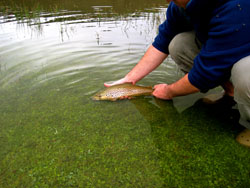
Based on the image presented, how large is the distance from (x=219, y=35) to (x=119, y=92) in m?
1.41

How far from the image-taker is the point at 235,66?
1680mm

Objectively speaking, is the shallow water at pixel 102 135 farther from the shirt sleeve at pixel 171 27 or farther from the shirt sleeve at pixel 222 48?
the shirt sleeve at pixel 171 27

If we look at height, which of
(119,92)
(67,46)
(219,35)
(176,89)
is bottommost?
(119,92)

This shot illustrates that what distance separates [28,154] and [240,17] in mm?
2065

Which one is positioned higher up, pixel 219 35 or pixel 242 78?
pixel 219 35

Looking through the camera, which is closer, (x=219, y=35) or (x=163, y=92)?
(x=219, y=35)

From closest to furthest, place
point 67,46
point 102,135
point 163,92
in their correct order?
1. point 102,135
2. point 163,92
3. point 67,46

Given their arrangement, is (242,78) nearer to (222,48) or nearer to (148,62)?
(222,48)

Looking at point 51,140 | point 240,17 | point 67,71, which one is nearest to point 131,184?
point 51,140

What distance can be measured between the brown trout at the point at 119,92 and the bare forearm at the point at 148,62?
0.19 m

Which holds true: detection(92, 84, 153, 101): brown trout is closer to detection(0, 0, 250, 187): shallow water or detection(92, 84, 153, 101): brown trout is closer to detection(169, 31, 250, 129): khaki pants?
detection(0, 0, 250, 187): shallow water

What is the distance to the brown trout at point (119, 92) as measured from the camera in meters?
2.65

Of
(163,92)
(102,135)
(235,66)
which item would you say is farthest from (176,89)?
(102,135)

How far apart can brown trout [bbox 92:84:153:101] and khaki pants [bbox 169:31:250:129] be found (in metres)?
0.61
